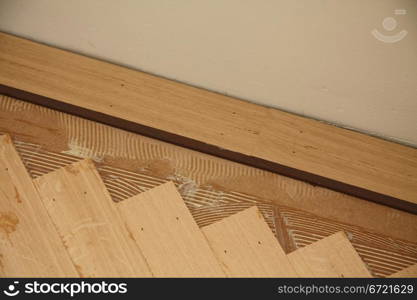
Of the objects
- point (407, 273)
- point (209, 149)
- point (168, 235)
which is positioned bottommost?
point (407, 273)

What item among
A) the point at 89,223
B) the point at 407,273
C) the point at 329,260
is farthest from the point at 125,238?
the point at 407,273

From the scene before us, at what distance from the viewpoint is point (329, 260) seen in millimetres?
819

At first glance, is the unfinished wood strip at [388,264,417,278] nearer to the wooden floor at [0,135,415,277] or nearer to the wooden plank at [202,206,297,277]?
the wooden floor at [0,135,415,277]

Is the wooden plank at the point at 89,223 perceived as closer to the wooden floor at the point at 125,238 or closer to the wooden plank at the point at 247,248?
the wooden floor at the point at 125,238

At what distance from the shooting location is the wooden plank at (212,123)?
2.87 ft

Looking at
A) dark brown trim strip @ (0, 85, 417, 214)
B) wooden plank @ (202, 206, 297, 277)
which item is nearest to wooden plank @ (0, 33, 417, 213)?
dark brown trim strip @ (0, 85, 417, 214)

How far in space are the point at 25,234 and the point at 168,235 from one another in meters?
0.21

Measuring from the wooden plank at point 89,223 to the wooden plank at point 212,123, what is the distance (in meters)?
0.12

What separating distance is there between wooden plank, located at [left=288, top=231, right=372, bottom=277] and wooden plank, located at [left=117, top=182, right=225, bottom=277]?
0.12 meters

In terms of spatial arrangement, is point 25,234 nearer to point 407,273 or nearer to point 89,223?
point 89,223

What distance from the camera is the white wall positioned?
725 mm

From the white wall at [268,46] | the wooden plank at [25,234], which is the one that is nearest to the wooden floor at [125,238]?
the wooden plank at [25,234]

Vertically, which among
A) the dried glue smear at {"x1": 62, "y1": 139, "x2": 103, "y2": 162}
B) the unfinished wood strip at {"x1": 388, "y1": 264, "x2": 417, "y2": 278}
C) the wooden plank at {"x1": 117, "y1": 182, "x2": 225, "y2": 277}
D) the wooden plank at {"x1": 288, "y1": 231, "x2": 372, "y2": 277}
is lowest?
the unfinished wood strip at {"x1": 388, "y1": 264, "x2": 417, "y2": 278}

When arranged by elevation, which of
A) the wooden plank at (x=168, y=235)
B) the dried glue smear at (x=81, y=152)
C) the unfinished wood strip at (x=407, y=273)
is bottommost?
the unfinished wood strip at (x=407, y=273)
